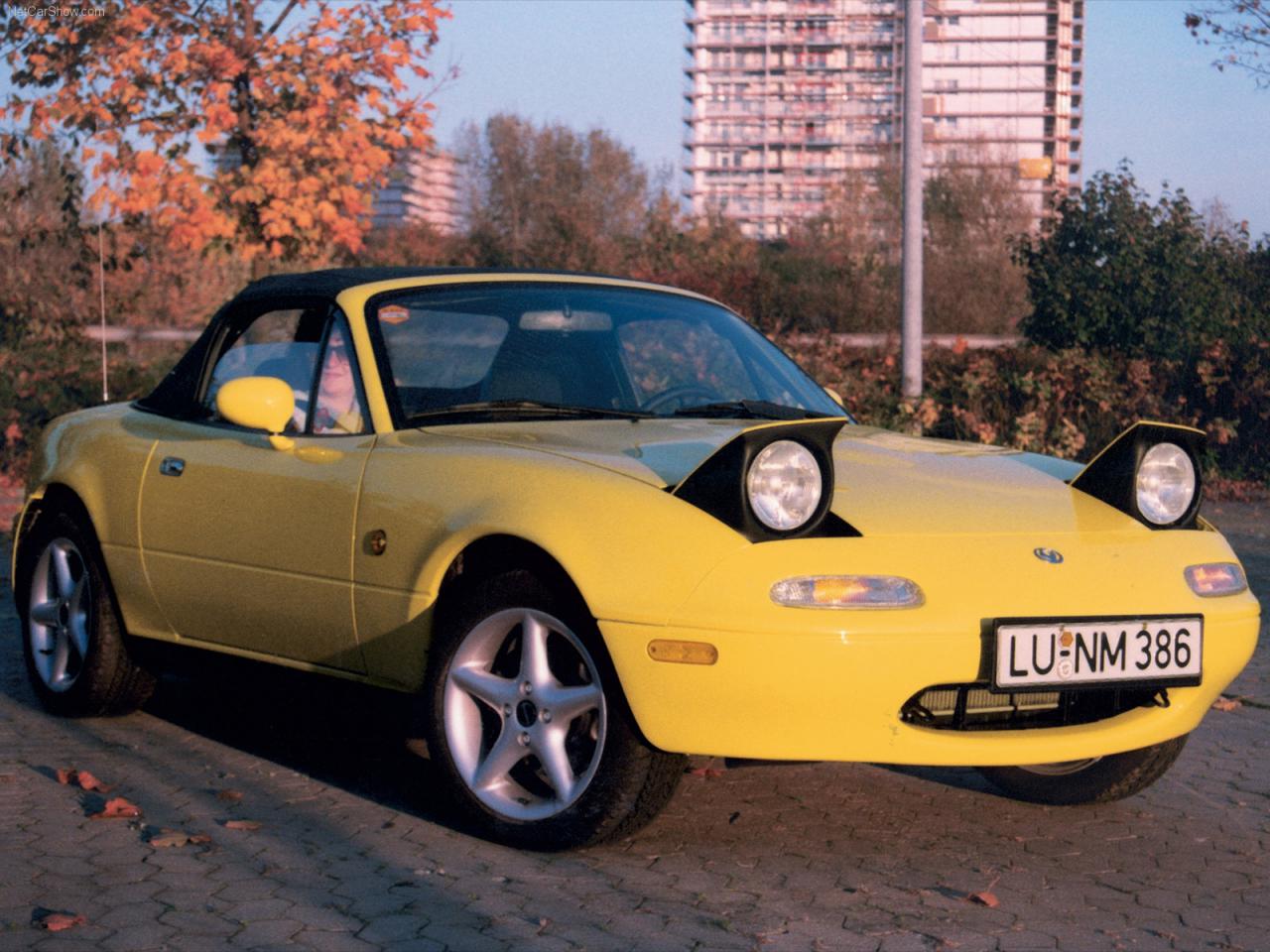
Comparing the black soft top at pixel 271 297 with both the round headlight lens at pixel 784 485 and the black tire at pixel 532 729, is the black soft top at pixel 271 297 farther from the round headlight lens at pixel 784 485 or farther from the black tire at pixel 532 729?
the round headlight lens at pixel 784 485

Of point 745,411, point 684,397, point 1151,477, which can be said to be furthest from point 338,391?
point 1151,477

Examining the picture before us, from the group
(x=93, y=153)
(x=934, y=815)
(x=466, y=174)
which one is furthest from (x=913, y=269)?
(x=466, y=174)

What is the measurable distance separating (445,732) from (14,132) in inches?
504

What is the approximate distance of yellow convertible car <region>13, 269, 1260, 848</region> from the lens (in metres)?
4.20

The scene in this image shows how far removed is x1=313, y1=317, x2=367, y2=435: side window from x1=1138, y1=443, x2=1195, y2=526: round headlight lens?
2.18 meters

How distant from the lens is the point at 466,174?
9731 cm

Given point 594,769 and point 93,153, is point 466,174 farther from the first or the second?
point 594,769

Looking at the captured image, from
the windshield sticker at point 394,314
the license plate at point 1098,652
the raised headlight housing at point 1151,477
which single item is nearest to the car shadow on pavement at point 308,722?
the windshield sticker at point 394,314

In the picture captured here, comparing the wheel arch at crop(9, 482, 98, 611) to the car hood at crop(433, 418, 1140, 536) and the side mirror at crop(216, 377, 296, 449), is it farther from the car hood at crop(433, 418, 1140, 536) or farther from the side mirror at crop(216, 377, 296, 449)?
the car hood at crop(433, 418, 1140, 536)

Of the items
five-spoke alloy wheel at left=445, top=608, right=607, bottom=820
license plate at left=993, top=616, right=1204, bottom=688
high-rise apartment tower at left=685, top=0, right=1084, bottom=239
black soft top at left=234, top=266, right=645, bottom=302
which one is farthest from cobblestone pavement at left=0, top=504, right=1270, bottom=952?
high-rise apartment tower at left=685, top=0, right=1084, bottom=239

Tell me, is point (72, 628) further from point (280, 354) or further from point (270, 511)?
point (270, 511)

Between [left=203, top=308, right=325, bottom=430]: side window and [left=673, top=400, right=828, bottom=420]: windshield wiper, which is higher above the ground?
[left=203, top=308, right=325, bottom=430]: side window

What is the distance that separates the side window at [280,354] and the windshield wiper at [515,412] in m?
0.52

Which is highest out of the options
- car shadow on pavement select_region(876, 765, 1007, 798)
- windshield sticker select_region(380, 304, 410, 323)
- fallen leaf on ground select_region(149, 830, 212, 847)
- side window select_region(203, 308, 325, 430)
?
windshield sticker select_region(380, 304, 410, 323)
